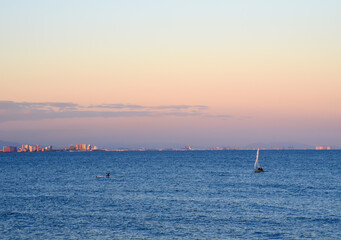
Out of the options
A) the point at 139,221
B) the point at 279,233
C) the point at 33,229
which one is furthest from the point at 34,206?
the point at 279,233

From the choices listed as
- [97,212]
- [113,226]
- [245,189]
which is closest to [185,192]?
[245,189]

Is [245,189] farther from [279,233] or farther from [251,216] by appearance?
[279,233]

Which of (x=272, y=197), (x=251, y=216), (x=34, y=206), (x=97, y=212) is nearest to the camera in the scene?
(x=251, y=216)

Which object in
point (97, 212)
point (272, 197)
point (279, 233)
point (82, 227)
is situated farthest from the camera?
point (272, 197)

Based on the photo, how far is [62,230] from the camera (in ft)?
195

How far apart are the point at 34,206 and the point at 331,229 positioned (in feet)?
162

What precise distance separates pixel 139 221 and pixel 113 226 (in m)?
4.63

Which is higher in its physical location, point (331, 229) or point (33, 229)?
point (331, 229)

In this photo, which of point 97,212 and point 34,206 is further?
point 34,206

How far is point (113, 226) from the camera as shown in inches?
2414

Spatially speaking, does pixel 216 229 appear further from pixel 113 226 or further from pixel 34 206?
pixel 34 206

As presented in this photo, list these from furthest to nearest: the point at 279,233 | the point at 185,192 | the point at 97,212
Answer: the point at 185,192, the point at 97,212, the point at 279,233

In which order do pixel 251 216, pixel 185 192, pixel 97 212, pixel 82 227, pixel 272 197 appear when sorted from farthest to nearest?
pixel 185 192 → pixel 272 197 → pixel 97 212 → pixel 251 216 → pixel 82 227

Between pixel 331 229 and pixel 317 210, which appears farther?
pixel 317 210
